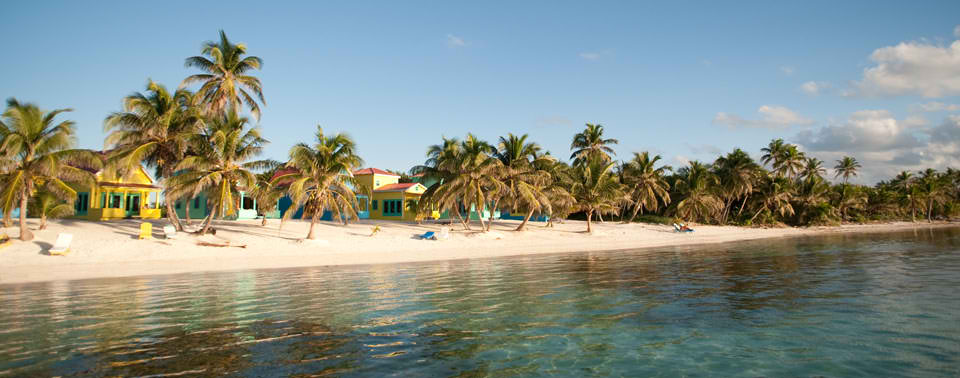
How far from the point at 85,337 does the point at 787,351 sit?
964 centimetres

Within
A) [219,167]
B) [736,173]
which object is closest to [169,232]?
[219,167]

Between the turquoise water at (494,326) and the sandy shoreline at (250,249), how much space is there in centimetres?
333

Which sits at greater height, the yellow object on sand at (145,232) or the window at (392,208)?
the window at (392,208)

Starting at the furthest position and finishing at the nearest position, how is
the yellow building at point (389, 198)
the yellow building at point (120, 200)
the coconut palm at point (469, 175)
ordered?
the yellow building at point (389, 198)
the yellow building at point (120, 200)
the coconut palm at point (469, 175)

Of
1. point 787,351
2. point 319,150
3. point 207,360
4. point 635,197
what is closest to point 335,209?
point 319,150

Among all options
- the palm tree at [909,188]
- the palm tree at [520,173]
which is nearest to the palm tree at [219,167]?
the palm tree at [520,173]

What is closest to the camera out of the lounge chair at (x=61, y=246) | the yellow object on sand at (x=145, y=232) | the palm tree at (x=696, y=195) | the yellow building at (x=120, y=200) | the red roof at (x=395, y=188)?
the lounge chair at (x=61, y=246)

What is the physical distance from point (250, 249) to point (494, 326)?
17.1 metres

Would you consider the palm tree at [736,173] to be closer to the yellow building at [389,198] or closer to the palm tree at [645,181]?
the palm tree at [645,181]

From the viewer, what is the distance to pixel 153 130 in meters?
22.2

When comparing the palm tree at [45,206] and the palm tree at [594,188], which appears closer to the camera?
the palm tree at [45,206]

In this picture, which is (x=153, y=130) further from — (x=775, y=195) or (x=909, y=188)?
(x=909, y=188)

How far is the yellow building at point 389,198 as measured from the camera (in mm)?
41312

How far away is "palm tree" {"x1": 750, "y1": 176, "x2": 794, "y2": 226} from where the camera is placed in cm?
5022
